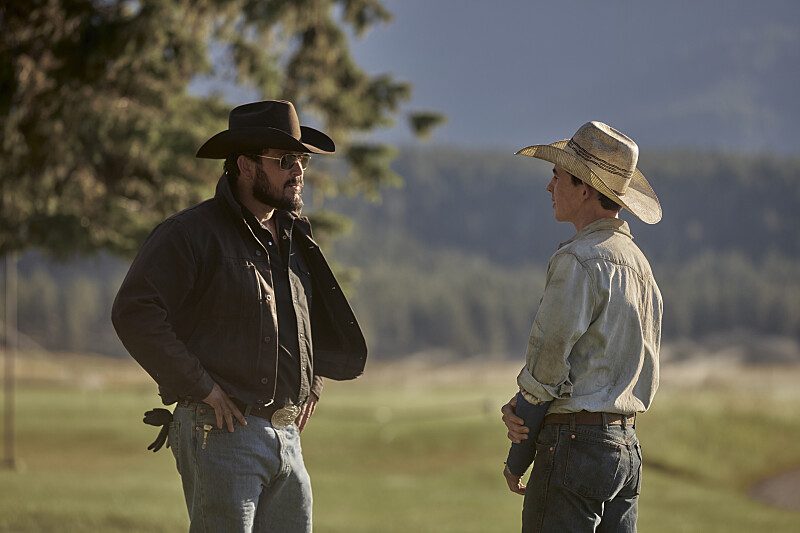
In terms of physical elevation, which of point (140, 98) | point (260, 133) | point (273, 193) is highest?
point (140, 98)

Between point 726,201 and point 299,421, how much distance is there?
206 m

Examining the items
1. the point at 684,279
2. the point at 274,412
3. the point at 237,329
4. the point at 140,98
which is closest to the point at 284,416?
the point at 274,412

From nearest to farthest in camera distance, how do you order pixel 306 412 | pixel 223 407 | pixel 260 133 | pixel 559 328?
1. pixel 559 328
2. pixel 223 407
3. pixel 260 133
4. pixel 306 412

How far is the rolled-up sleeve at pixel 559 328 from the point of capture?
10.4 ft

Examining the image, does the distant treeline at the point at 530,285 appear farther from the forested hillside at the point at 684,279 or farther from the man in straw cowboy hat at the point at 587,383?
the man in straw cowboy hat at the point at 587,383

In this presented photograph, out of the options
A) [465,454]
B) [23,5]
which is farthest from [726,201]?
[23,5]

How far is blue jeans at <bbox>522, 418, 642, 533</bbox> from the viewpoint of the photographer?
10.5 feet

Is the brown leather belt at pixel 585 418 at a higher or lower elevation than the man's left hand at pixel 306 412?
lower

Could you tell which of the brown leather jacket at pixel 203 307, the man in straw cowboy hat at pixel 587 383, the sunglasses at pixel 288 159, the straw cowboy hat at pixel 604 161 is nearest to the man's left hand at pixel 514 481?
the man in straw cowboy hat at pixel 587 383

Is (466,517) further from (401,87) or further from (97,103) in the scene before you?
(97,103)

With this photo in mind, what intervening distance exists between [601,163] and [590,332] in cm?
66

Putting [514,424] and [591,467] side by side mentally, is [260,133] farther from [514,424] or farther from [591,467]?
[591,467]

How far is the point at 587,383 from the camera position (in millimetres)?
3240

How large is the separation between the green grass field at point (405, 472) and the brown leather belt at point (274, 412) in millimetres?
6787
